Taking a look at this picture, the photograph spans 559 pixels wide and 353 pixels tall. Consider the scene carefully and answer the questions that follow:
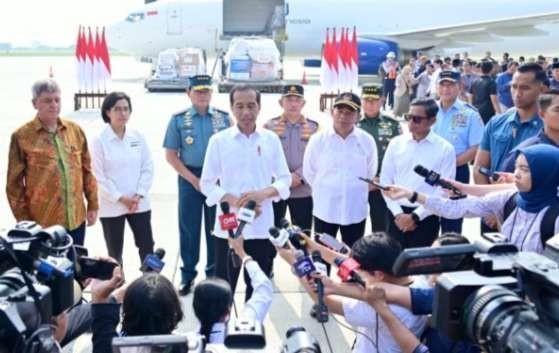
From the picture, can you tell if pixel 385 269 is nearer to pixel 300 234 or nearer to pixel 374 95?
pixel 300 234

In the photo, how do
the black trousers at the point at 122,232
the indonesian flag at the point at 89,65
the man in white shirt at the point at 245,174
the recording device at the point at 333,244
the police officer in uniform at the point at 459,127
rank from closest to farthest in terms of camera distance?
the recording device at the point at 333,244 → the man in white shirt at the point at 245,174 → the black trousers at the point at 122,232 → the police officer in uniform at the point at 459,127 → the indonesian flag at the point at 89,65

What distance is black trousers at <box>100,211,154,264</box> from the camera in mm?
4676

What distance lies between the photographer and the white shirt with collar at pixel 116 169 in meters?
4.59

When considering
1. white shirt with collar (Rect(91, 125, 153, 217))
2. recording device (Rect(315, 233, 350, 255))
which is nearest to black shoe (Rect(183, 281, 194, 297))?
white shirt with collar (Rect(91, 125, 153, 217))

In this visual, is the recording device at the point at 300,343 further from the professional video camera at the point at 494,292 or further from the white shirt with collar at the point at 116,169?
the white shirt with collar at the point at 116,169

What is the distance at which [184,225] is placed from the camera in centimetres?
496

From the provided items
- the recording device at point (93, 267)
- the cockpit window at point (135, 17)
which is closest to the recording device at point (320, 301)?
the recording device at point (93, 267)

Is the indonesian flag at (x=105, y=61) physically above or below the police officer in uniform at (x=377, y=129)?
above

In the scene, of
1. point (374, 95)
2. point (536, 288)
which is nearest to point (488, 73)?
point (374, 95)

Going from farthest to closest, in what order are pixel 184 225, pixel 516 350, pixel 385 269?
pixel 184 225 → pixel 385 269 → pixel 516 350

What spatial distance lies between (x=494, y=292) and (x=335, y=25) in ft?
94.8

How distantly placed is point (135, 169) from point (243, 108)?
108 cm

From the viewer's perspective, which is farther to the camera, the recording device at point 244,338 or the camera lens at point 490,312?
the recording device at point 244,338

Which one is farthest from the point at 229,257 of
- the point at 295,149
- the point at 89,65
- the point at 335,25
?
the point at 335,25
